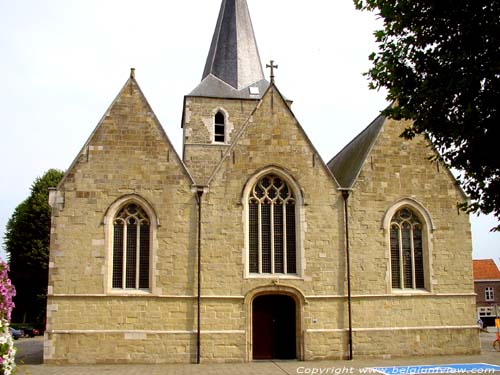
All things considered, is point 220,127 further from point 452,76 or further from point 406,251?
point 452,76

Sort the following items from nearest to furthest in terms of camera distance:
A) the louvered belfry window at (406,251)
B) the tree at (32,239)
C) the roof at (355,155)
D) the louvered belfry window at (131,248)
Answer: the louvered belfry window at (131,248) → the louvered belfry window at (406,251) → the roof at (355,155) → the tree at (32,239)

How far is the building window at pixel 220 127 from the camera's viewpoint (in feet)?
103

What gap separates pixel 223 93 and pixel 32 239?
693 inches

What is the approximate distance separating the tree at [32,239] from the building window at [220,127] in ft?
48.2

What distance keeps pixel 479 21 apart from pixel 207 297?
1224 centimetres

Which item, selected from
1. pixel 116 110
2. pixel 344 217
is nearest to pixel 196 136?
pixel 116 110

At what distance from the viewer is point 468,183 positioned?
11.2 meters

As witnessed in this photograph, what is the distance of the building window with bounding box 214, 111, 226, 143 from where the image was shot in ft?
103

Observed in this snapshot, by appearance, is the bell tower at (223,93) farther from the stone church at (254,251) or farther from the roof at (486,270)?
the roof at (486,270)

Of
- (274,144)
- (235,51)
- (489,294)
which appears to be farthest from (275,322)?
Answer: (489,294)

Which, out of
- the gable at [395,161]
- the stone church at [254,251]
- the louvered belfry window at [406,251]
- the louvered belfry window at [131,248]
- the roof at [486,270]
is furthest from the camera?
the roof at [486,270]

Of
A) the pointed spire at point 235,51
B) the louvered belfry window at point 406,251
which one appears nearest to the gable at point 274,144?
the louvered belfry window at point 406,251

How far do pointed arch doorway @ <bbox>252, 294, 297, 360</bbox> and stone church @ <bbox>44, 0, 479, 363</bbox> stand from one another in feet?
0.13

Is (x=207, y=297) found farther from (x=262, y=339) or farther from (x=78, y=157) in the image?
(x=78, y=157)
